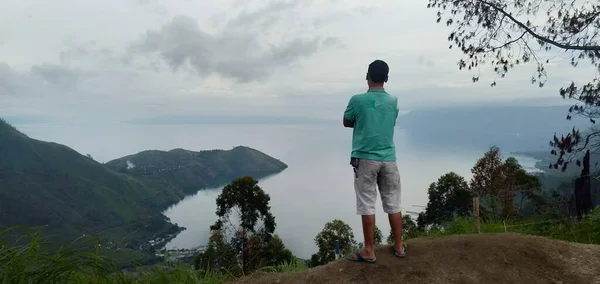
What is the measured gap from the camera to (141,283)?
343cm

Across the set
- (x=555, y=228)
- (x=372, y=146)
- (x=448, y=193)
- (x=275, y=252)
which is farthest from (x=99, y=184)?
(x=372, y=146)

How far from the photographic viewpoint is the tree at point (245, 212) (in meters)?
20.4

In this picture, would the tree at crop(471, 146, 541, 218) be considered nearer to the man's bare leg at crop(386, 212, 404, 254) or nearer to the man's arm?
the man's bare leg at crop(386, 212, 404, 254)

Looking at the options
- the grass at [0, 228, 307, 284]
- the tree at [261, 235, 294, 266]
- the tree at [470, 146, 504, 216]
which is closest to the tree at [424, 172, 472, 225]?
the tree at [470, 146, 504, 216]

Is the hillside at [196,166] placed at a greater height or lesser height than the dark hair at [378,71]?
lesser

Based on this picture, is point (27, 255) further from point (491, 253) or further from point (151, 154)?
point (151, 154)

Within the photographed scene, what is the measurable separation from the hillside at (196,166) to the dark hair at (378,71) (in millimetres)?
133890

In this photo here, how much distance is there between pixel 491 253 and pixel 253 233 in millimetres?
17941

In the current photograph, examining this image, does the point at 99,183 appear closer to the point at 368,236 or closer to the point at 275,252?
the point at 275,252

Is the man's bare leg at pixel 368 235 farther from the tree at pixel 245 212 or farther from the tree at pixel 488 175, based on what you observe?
the tree at pixel 488 175

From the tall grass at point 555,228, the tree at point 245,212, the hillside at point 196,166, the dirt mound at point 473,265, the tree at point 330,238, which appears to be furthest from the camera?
the hillside at point 196,166

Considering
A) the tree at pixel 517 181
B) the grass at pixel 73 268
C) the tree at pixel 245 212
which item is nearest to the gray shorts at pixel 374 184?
the grass at pixel 73 268

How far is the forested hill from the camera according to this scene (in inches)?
3868

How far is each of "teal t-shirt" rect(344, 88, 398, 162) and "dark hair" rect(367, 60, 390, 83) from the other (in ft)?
0.36
